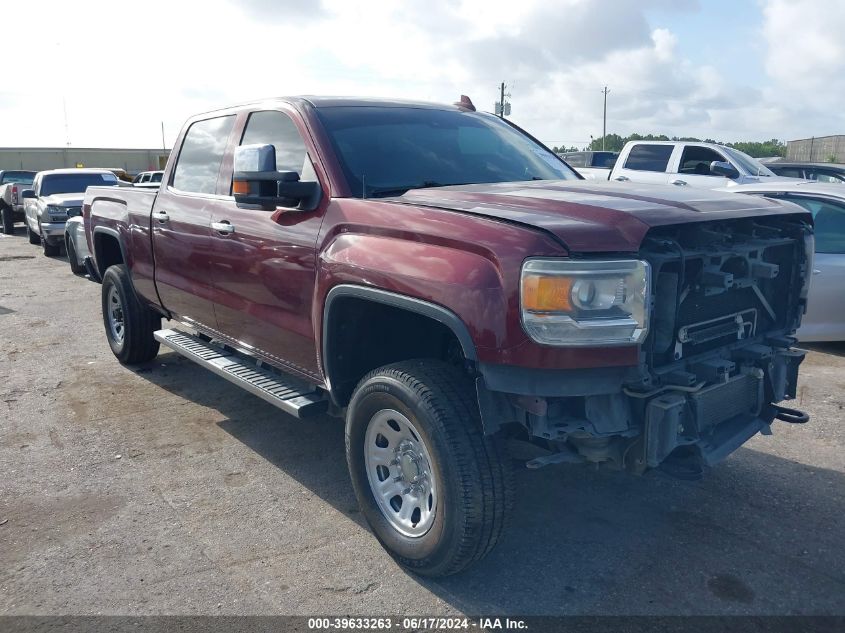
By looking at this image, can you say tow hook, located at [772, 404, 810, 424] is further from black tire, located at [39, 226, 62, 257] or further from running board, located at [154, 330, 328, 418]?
black tire, located at [39, 226, 62, 257]

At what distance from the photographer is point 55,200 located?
15375 mm

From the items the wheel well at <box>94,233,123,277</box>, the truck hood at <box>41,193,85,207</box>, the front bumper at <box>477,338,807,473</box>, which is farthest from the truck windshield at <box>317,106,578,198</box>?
the truck hood at <box>41,193,85,207</box>

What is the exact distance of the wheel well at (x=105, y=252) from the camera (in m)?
6.75

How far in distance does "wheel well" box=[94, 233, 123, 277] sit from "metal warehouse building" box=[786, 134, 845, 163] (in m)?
30.8

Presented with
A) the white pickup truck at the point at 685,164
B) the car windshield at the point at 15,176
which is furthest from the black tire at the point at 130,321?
the car windshield at the point at 15,176

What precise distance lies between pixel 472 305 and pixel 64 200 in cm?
1456

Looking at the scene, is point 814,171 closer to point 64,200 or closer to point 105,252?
point 105,252

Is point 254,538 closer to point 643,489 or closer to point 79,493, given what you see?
point 79,493

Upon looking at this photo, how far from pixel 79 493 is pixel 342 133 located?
2.44 m

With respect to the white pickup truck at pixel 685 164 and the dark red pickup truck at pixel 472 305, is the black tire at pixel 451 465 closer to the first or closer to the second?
the dark red pickup truck at pixel 472 305

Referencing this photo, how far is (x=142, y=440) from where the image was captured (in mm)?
4992

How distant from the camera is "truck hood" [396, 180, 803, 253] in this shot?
2834 mm

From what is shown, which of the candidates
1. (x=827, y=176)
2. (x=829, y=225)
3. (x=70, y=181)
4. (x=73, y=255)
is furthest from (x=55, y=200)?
(x=827, y=176)

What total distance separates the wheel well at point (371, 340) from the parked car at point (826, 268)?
4154 mm
